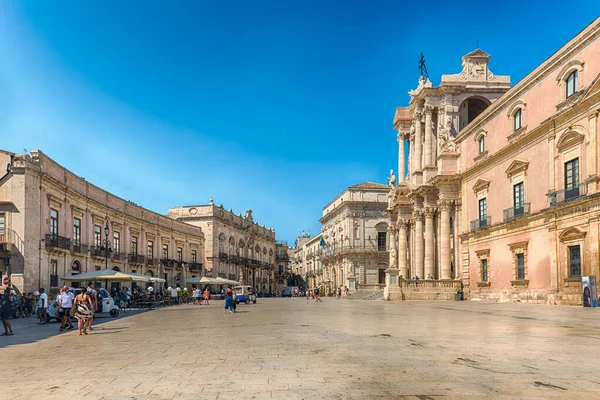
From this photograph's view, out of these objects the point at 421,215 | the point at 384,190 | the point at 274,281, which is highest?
the point at 384,190

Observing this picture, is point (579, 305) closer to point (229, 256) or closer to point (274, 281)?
point (229, 256)

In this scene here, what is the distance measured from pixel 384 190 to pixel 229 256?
808 inches

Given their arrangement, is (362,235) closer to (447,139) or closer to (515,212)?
(447,139)

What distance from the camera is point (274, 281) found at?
88500 mm

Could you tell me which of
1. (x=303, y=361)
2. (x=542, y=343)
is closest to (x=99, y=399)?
(x=303, y=361)

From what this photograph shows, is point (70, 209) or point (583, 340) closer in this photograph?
point (583, 340)

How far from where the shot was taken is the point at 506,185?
28188mm

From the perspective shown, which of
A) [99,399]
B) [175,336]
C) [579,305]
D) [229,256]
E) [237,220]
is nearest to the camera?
[99,399]

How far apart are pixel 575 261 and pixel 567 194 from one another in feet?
9.05

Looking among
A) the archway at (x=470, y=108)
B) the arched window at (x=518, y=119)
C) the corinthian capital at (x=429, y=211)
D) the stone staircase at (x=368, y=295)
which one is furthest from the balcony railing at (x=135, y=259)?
the arched window at (x=518, y=119)

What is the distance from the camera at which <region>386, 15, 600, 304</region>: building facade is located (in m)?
21.6

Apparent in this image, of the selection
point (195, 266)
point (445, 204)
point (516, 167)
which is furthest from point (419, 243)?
point (195, 266)

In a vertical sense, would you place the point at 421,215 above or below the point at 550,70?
below

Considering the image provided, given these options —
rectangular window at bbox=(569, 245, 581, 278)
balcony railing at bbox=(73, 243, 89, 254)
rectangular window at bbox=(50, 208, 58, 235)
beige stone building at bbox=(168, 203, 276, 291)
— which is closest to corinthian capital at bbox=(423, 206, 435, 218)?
rectangular window at bbox=(569, 245, 581, 278)
